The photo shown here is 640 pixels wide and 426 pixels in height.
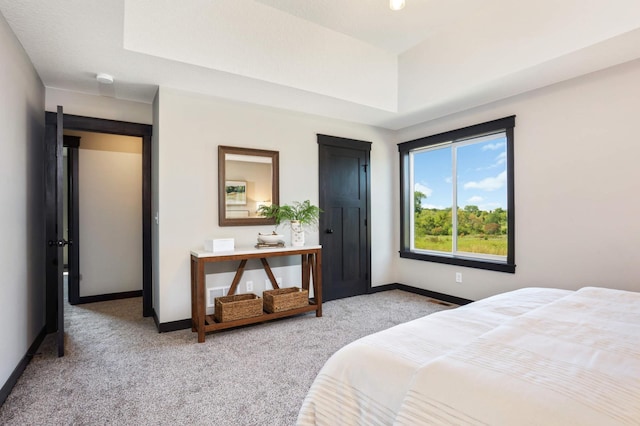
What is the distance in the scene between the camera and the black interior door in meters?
4.29

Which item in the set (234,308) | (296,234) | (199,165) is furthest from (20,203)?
(296,234)

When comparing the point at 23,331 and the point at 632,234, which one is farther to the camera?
the point at 632,234

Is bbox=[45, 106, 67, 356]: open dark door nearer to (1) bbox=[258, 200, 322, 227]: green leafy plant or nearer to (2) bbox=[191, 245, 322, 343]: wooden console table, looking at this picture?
(2) bbox=[191, 245, 322, 343]: wooden console table

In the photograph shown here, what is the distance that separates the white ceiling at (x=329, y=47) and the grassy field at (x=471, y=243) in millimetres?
1537

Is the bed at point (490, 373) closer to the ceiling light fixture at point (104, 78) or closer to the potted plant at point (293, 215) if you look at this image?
the potted plant at point (293, 215)

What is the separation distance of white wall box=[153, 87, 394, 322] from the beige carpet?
579 mm

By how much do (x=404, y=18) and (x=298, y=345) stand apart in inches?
125

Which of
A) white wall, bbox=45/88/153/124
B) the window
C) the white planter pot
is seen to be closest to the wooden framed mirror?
the white planter pot

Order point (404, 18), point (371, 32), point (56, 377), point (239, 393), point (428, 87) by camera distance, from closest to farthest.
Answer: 1. point (239, 393)
2. point (56, 377)
3. point (404, 18)
4. point (371, 32)
5. point (428, 87)

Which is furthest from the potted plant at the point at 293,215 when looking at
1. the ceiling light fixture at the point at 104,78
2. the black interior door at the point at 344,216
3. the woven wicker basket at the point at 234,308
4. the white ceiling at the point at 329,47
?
the ceiling light fixture at the point at 104,78

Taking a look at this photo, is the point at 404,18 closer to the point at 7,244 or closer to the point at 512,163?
the point at 512,163

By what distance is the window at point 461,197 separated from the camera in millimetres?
3678

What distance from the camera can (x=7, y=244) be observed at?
2.16 m

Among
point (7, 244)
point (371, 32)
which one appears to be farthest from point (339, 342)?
point (371, 32)
